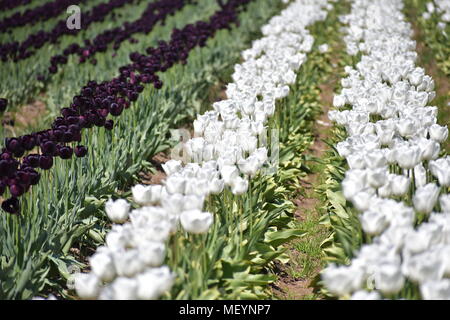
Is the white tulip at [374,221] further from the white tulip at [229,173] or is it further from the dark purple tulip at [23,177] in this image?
the dark purple tulip at [23,177]

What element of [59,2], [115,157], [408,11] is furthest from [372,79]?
[59,2]

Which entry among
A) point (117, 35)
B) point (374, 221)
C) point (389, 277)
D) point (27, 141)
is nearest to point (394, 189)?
point (374, 221)

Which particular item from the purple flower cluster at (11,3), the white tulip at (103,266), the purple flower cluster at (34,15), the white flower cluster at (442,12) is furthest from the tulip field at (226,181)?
the purple flower cluster at (11,3)

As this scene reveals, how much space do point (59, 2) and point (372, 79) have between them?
8789 mm

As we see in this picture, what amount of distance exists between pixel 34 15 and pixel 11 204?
8390mm

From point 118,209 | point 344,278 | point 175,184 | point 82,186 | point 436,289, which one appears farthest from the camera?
point 82,186

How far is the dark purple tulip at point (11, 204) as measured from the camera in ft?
11.0

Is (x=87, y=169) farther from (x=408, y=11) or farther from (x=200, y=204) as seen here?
(x=408, y=11)

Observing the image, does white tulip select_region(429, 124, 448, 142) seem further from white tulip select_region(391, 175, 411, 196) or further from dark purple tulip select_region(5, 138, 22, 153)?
dark purple tulip select_region(5, 138, 22, 153)

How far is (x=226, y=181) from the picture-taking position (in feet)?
11.1

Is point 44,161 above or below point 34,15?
above

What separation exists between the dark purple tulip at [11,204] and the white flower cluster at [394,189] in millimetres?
1953

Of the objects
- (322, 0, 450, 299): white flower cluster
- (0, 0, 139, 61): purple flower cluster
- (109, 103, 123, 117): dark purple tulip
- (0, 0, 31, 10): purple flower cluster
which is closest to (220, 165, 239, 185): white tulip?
(322, 0, 450, 299): white flower cluster

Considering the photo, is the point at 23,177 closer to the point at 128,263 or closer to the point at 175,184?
the point at 175,184
